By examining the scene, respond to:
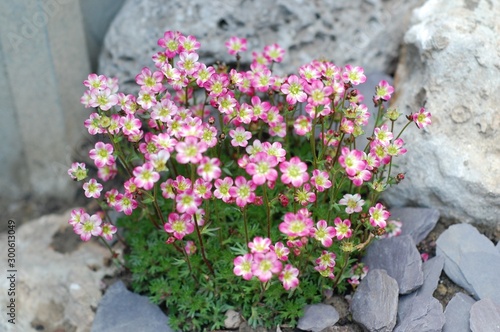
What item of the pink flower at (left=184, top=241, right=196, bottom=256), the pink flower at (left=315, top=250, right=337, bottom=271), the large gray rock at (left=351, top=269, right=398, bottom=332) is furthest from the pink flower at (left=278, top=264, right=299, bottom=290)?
A: the pink flower at (left=184, top=241, right=196, bottom=256)

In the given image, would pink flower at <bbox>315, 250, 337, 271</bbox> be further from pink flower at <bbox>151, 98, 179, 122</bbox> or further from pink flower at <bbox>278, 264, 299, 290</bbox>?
pink flower at <bbox>151, 98, 179, 122</bbox>

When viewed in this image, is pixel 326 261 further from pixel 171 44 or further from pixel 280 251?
pixel 171 44

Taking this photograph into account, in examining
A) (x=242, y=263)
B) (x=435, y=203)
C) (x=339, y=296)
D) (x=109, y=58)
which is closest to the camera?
(x=242, y=263)

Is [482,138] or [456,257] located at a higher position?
[482,138]

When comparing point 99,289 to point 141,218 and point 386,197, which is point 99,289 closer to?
point 141,218

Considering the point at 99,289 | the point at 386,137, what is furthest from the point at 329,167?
the point at 99,289

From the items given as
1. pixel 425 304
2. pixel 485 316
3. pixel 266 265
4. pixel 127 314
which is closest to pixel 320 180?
pixel 266 265
